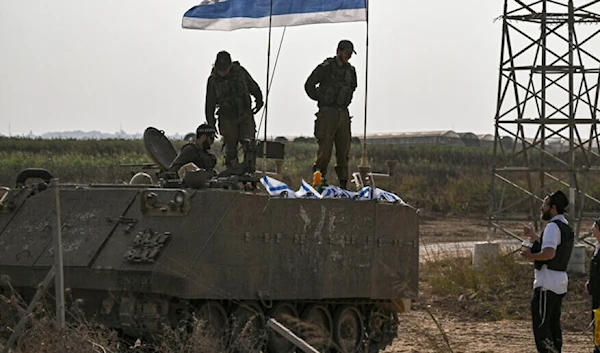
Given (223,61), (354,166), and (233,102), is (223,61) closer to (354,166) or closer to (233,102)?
(233,102)

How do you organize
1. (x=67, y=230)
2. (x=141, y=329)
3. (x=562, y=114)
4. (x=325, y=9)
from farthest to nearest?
(x=562, y=114) → (x=325, y=9) → (x=67, y=230) → (x=141, y=329)

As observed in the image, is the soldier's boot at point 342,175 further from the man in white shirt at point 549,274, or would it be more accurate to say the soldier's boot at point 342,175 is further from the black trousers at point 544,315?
the black trousers at point 544,315

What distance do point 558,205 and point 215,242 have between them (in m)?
3.05

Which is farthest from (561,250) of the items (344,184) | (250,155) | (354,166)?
(354,166)

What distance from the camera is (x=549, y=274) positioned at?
37.9 ft

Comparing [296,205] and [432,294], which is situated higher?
[296,205]

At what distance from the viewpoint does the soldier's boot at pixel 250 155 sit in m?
12.6

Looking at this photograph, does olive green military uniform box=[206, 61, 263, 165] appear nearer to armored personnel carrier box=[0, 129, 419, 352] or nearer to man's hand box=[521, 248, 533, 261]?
armored personnel carrier box=[0, 129, 419, 352]

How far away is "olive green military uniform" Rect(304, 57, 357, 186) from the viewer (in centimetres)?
1450

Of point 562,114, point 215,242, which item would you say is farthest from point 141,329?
point 562,114

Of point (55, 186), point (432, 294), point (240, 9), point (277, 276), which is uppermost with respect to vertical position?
point (240, 9)

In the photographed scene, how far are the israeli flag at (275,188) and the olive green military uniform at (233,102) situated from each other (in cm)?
242

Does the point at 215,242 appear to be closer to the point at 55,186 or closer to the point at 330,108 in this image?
the point at 55,186

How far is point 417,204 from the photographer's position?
3778cm
